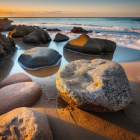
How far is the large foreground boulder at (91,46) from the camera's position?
13.4 ft

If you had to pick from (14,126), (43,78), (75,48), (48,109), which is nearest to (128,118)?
(48,109)

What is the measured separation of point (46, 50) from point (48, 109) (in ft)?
7.69

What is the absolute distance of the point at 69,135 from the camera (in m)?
1.22

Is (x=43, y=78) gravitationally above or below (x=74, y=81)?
below

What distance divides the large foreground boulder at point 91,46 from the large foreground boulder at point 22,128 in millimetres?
3419

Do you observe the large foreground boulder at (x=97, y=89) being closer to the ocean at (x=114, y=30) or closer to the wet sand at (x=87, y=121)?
the wet sand at (x=87, y=121)

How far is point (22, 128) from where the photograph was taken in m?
1.02

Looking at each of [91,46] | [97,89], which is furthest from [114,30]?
[97,89]

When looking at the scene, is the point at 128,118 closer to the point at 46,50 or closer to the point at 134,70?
the point at 134,70

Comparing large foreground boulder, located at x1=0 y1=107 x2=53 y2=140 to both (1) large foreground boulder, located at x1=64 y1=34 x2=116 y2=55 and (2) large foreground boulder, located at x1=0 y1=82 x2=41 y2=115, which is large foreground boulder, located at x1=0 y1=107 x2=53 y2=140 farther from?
(1) large foreground boulder, located at x1=64 y1=34 x2=116 y2=55

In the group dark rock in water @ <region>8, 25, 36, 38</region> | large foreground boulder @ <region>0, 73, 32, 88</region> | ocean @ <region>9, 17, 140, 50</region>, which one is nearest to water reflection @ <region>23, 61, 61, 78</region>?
large foreground boulder @ <region>0, 73, 32, 88</region>

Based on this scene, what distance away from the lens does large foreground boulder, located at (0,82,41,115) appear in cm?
149

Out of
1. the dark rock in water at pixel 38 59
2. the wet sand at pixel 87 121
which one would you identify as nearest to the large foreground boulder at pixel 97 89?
the wet sand at pixel 87 121

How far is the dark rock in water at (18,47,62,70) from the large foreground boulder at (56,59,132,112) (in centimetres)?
146
